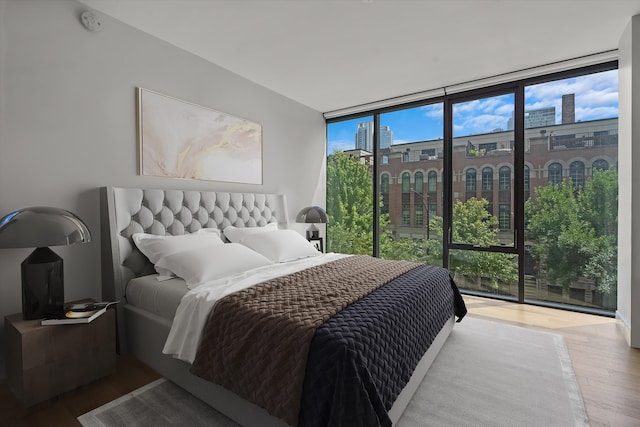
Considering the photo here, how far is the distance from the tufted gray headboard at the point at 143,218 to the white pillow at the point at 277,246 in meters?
0.41

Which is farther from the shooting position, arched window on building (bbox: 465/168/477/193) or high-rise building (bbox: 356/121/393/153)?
high-rise building (bbox: 356/121/393/153)

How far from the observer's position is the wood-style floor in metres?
1.69

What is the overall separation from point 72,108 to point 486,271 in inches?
169

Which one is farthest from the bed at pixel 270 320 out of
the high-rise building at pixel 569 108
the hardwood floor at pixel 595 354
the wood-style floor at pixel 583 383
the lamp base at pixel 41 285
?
the high-rise building at pixel 569 108

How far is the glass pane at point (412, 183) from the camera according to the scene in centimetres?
408

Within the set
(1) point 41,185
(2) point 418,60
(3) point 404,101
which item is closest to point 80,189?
(1) point 41,185

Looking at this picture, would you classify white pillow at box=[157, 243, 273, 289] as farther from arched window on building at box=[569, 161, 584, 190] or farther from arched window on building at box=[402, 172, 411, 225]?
arched window on building at box=[569, 161, 584, 190]

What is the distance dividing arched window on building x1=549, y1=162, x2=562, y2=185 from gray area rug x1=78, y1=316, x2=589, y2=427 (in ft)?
5.78

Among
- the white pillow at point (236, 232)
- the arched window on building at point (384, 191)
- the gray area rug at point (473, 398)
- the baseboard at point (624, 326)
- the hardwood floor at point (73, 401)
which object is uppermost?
the arched window on building at point (384, 191)

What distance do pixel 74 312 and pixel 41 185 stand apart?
3.03 feet

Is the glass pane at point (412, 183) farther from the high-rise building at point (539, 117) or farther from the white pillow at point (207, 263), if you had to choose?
the white pillow at point (207, 263)

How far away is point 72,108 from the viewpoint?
89.6 inches

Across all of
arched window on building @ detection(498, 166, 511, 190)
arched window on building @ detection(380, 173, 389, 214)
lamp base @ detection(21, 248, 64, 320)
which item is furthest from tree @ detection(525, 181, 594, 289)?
lamp base @ detection(21, 248, 64, 320)

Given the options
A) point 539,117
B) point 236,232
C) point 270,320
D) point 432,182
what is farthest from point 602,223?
A: point 236,232
